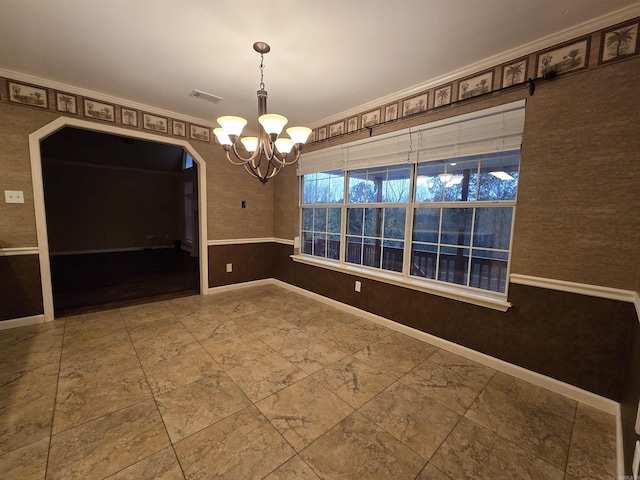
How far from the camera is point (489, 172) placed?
7.68 feet

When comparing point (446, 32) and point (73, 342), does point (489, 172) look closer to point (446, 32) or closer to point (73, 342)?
point (446, 32)

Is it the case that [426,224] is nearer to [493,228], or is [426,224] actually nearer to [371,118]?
[493,228]

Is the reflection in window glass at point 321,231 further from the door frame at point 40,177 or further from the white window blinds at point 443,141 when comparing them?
the door frame at point 40,177

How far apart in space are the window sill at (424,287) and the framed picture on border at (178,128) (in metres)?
2.61

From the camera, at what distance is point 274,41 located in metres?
2.00

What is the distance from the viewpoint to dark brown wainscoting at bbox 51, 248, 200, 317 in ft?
12.0

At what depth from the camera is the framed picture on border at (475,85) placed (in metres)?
2.23

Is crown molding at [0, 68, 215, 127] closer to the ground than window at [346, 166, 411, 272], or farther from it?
farther from it

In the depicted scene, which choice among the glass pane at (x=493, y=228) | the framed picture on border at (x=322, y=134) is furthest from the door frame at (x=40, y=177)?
the glass pane at (x=493, y=228)

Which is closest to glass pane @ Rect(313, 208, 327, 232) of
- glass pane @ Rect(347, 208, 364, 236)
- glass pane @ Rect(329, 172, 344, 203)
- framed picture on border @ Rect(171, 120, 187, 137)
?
glass pane @ Rect(329, 172, 344, 203)

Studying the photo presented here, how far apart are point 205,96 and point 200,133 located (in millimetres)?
962

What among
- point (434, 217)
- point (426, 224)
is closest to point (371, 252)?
point (426, 224)

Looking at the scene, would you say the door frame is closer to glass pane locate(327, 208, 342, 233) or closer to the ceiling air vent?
the ceiling air vent

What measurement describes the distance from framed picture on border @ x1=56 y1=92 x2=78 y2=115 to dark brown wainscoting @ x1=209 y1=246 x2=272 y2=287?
7.27 feet
